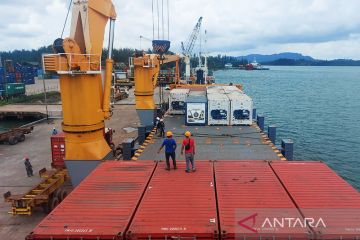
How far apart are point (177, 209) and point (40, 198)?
10.6 meters

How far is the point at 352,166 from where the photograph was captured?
29125 millimetres

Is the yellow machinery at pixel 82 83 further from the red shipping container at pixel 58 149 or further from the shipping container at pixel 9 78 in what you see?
the shipping container at pixel 9 78

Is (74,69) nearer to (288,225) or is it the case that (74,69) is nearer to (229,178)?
(229,178)

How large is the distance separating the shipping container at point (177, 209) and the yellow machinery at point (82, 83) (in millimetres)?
5841

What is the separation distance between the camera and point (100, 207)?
30.0 ft

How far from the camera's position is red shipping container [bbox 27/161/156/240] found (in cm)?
784

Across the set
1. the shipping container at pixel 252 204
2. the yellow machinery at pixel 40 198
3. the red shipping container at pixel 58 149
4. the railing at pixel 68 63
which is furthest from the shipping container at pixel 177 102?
the shipping container at pixel 252 204

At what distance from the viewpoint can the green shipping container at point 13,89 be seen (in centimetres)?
6556

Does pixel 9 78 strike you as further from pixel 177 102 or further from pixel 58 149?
pixel 58 149

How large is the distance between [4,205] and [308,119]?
4464 centimetres

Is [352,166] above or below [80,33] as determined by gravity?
below

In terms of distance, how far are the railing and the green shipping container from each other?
186 ft

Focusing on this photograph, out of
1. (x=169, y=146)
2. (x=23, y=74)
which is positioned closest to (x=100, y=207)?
(x=169, y=146)

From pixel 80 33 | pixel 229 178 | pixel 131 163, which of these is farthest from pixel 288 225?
pixel 80 33
